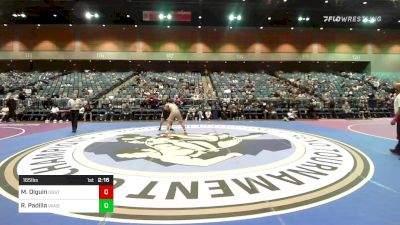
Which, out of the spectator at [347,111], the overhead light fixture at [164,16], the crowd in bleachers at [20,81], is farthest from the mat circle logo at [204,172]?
the overhead light fixture at [164,16]

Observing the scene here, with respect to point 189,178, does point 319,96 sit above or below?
above

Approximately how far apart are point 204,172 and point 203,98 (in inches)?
543

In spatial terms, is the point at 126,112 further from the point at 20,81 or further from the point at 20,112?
the point at 20,81

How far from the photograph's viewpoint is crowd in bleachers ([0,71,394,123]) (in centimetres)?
1745

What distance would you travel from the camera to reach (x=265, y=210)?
3.61 meters

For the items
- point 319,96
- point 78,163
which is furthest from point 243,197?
point 319,96

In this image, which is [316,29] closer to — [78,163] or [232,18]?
[232,18]

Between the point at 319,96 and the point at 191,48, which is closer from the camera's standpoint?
the point at 319,96

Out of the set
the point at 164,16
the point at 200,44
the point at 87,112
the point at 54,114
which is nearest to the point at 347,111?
the point at 87,112

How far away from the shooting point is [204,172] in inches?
208

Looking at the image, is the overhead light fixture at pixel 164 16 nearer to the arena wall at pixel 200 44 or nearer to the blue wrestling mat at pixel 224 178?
the arena wall at pixel 200 44

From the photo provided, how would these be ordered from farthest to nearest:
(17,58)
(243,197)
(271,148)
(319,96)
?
1. (17,58)
2. (319,96)
3. (271,148)
4. (243,197)

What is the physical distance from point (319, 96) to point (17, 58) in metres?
26.4

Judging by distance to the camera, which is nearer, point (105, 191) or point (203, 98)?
point (105, 191)
